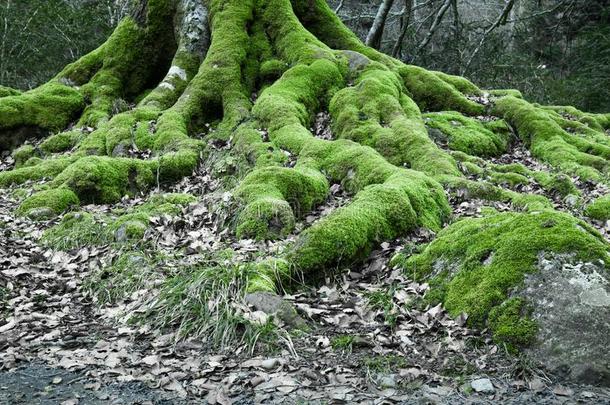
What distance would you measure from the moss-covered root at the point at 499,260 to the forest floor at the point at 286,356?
156 mm

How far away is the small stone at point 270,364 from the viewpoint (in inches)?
159

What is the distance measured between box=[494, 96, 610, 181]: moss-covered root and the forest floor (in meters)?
5.57

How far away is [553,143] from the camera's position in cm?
1037

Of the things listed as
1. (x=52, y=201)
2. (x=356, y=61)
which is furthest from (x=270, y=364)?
(x=356, y=61)

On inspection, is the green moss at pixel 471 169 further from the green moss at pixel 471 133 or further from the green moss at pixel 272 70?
the green moss at pixel 272 70

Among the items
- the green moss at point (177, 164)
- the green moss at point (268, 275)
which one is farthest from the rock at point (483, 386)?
the green moss at point (177, 164)

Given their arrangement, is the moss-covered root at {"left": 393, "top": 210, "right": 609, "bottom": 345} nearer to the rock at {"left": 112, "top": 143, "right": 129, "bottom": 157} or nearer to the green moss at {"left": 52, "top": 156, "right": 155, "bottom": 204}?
the green moss at {"left": 52, "top": 156, "right": 155, "bottom": 204}

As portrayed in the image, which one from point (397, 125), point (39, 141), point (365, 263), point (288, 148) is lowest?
point (39, 141)

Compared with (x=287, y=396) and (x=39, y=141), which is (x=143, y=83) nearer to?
(x=39, y=141)

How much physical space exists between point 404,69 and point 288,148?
16.3ft

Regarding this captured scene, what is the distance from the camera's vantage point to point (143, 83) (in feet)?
41.4

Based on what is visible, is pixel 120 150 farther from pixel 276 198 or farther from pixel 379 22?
pixel 379 22

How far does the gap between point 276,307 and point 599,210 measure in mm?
5033

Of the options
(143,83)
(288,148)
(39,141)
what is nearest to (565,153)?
(288,148)
